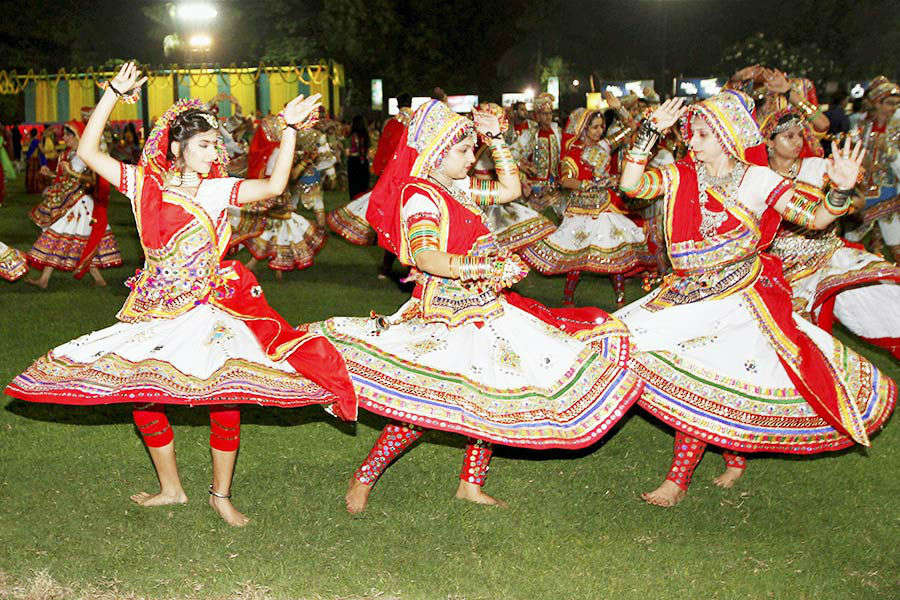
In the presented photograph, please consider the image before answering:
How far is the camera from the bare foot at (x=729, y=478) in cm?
492

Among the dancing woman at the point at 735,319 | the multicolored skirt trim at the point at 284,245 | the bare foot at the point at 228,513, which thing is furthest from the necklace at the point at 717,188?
the multicolored skirt trim at the point at 284,245

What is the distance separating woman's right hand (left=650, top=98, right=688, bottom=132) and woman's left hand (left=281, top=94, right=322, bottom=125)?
1.51 meters

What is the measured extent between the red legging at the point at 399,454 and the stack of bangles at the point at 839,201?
184 cm

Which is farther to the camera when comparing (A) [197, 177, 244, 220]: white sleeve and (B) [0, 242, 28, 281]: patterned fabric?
(B) [0, 242, 28, 281]: patterned fabric

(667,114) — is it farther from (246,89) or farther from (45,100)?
(45,100)

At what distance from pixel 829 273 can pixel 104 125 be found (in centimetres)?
411

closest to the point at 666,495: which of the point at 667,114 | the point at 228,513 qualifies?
the point at 667,114

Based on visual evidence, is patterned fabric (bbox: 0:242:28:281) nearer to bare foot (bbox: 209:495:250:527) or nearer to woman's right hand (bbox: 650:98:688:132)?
bare foot (bbox: 209:495:250:527)

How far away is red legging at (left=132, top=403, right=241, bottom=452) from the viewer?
4094mm

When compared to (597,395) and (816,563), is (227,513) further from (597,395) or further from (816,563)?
(816,563)

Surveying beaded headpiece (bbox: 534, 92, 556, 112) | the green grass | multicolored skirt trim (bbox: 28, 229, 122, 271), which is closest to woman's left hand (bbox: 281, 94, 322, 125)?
the green grass

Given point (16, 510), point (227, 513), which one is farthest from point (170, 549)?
point (16, 510)

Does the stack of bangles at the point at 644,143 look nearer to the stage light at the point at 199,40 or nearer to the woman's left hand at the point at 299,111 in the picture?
the woman's left hand at the point at 299,111

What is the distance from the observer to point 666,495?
466cm
